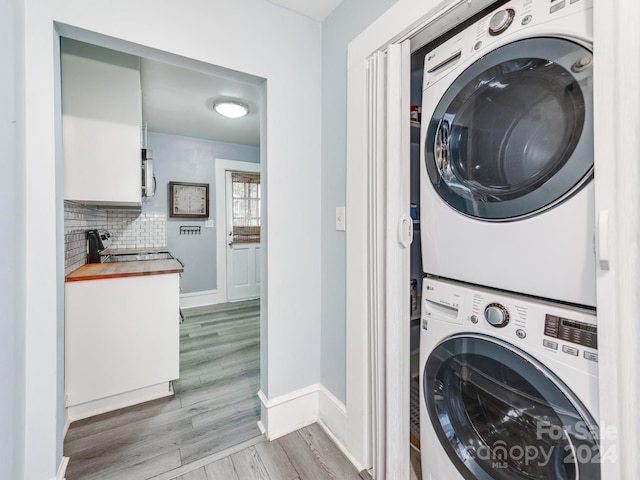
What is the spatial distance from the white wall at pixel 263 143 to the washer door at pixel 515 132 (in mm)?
776

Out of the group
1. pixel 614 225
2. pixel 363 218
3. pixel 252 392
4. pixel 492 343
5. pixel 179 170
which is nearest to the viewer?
pixel 614 225

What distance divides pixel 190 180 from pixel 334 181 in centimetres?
307

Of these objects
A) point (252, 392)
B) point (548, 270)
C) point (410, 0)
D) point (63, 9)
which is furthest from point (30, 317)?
point (410, 0)

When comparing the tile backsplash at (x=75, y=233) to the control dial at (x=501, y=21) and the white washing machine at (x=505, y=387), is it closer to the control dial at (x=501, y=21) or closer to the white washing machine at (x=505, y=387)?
the white washing machine at (x=505, y=387)

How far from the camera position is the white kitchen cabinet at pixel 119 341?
Answer: 171 cm

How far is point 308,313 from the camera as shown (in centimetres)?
174

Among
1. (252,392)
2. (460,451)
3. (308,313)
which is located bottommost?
(252,392)

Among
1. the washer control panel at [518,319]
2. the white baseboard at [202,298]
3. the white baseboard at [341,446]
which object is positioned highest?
the washer control panel at [518,319]

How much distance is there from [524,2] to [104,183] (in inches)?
88.9

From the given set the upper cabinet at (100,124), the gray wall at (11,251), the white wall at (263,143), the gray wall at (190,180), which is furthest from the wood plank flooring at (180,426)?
the gray wall at (190,180)

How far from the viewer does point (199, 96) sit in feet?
8.89

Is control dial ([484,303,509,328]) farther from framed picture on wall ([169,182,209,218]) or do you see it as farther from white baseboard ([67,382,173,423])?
framed picture on wall ([169,182,209,218])

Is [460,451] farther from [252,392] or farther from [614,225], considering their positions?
[252,392]

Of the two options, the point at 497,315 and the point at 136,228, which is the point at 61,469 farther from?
the point at 136,228
